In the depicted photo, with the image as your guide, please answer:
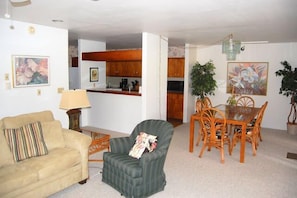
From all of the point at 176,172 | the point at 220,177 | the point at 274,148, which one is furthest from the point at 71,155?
the point at 274,148

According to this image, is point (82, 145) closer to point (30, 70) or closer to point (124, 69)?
point (30, 70)

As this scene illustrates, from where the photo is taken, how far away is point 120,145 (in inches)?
135

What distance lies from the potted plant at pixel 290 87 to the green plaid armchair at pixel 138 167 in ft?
13.9

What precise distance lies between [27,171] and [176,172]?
208 centimetres

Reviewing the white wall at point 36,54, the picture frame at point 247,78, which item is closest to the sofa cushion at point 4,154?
the white wall at point 36,54

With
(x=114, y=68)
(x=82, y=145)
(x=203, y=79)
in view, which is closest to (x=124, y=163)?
(x=82, y=145)

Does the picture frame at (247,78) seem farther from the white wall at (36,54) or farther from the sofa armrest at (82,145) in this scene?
the sofa armrest at (82,145)

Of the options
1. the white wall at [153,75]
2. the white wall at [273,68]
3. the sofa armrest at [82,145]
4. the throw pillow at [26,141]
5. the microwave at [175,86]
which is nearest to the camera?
the throw pillow at [26,141]

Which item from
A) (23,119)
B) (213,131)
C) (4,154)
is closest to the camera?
(4,154)

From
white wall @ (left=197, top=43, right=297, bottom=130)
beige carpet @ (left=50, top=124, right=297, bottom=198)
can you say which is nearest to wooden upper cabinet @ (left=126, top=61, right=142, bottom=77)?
white wall @ (left=197, top=43, right=297, bottom=130)

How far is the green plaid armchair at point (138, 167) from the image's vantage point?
2.89 metres

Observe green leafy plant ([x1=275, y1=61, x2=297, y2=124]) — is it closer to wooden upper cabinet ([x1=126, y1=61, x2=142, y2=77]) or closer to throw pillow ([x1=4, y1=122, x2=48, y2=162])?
wooden upper cabinet ([x1=126, y1=61, x2=142, y2=77])

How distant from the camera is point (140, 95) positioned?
5492 mm

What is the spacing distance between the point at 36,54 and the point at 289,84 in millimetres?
5655
